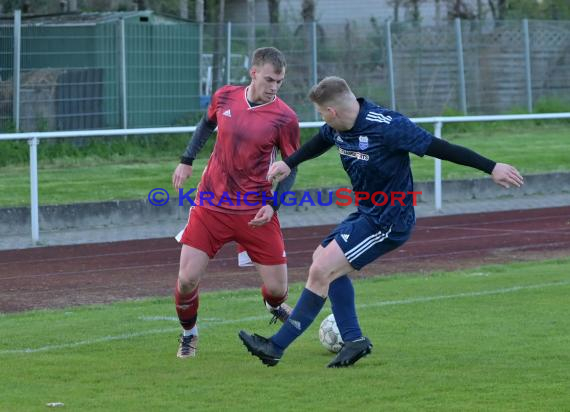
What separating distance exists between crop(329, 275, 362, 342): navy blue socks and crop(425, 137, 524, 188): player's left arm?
1011 mm

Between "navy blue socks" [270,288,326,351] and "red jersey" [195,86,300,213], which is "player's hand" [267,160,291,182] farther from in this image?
"navy blue socks" [270,288,326,351]

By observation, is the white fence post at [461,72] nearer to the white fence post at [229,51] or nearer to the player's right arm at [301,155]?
the white fence post at [229,51]

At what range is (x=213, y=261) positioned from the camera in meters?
14.0

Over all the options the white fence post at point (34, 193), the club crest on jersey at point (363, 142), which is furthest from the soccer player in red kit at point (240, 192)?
the white fence post at point (34, 193)

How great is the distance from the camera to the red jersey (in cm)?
827

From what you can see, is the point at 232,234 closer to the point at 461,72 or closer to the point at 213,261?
the point at 213,261

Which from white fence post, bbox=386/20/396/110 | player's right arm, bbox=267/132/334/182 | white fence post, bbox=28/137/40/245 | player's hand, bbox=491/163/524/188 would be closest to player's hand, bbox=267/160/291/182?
player's right arm, bbox=267/132/334/182

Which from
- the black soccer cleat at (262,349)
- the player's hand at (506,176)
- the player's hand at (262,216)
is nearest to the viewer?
the player's hand at (506,176)

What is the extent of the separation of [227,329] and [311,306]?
6.02 feet

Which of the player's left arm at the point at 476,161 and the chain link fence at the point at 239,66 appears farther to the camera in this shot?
the chain link fence at the point at 239,66

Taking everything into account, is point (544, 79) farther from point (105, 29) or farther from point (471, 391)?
point (471, 391)

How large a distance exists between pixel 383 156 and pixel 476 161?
1.87 feet

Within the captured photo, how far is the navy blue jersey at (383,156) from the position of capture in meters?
7.52

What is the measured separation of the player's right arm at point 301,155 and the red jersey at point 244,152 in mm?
347
